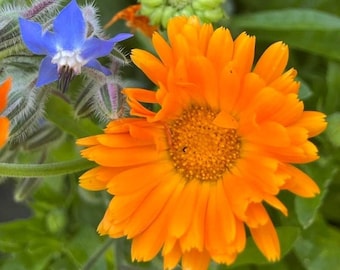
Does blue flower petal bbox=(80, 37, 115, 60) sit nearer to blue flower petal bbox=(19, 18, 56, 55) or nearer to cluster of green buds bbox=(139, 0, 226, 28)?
blue flower petal bbox=(19, 18, 56, 55)

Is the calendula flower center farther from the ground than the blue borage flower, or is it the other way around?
the blue borage flower

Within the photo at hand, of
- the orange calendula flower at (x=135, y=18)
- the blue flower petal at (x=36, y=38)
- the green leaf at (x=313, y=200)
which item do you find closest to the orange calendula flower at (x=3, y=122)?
the blue flower petal at (x=36, y=38)

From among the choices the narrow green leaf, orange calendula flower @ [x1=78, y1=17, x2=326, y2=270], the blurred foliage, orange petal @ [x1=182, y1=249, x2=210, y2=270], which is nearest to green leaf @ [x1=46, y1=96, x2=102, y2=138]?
the blurred foliage

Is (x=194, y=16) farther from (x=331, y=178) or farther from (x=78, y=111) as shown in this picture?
(x=331, y=178)

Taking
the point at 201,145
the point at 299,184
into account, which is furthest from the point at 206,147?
the point at 299,184

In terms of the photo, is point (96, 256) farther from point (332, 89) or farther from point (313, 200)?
point (332, 89)

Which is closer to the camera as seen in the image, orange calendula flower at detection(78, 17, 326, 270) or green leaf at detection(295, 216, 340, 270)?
orange calendula flower at detection(78, 17, 326, 270)

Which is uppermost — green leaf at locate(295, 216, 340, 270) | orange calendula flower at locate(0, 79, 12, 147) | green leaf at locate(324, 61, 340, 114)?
orange calendula flower at locate(0, 79, 12, 147)
